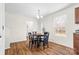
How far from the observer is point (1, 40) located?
2545mm

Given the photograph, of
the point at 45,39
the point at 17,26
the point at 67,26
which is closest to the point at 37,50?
the point at 45,39

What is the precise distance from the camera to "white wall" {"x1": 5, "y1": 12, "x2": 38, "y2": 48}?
8.30 feet

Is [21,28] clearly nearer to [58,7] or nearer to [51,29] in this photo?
[51,29]

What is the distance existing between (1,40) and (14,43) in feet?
1.01

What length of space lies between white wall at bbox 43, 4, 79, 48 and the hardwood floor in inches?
4.8

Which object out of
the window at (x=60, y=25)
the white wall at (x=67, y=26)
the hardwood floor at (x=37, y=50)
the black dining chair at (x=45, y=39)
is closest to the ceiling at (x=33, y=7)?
the white wall at (x=67, y=26)

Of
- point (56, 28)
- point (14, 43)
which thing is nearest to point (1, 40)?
point (14, 43)

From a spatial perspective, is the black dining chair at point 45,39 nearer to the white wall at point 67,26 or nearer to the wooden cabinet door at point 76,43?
the white wall at point 67,26

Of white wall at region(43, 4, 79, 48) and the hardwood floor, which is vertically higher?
white wall at region(43, 4, 79, 48)

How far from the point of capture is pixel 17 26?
102 inches

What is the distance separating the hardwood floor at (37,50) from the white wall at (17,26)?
4.7 inches

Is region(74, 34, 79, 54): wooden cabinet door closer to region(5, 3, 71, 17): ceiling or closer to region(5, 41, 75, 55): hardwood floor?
region(5, 41, 75, 55): hardwood floor

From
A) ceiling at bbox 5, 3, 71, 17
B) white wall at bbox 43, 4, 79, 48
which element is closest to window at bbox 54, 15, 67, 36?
white wall at bbox 43, 4, 79, 48

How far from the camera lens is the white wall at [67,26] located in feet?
8.27
